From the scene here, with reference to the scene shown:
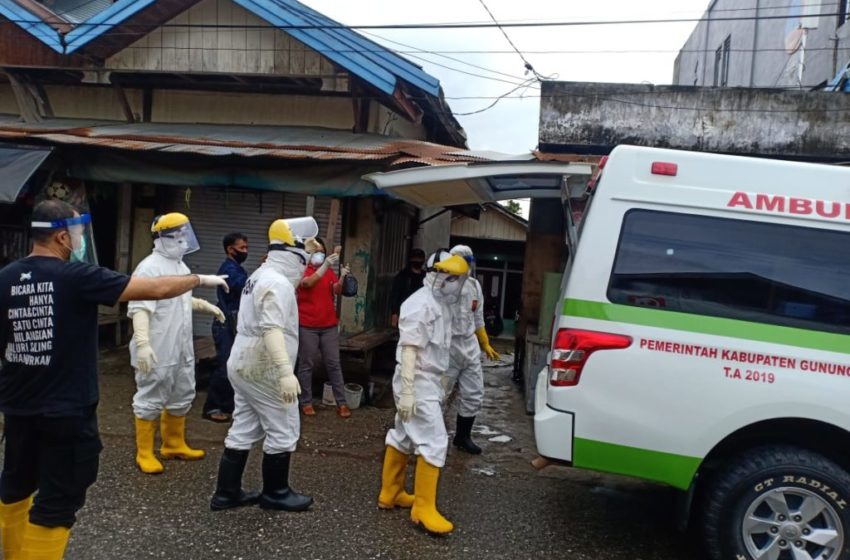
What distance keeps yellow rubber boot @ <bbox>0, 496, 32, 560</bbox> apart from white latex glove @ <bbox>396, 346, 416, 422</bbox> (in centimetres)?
197

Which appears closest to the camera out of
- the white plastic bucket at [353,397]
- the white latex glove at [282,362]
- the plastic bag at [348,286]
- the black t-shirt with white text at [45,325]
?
the black t-shirt with white text at [45,325]

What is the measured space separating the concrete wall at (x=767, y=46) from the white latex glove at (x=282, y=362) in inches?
258

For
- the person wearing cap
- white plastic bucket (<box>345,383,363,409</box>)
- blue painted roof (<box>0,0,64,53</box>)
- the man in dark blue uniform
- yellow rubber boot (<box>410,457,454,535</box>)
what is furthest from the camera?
blue painted roof (<box>0,0,64,53</box>)

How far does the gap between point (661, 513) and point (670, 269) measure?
201cm

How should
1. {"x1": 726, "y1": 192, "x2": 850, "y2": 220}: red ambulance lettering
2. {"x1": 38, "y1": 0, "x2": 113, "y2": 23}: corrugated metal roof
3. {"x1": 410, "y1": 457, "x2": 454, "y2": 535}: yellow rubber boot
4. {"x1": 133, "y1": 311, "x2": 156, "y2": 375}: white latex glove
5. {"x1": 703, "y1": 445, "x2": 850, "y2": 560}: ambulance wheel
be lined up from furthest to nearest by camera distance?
{"x1": 38, "y1": 0, "x2": 113, "y2": 23}: corrugated metal roof < {"x1": 133, "y1": 311, "x2": 156, "y2": 375}: white latex glove < {"x1": 410, "y1": 457, "x2": 454, "y2": 535}: yellow rubber boot < {"x1": 726, "y1": 192, "x2": 850, "y2": 220}: red ambulance lettering < {"x1": 703, "y1": 445, "x2": 850, "y2": 560}: ambulance wheel

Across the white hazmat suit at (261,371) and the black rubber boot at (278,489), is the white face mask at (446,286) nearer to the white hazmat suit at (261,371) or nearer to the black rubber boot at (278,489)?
the white hazmat suit at (261,371)

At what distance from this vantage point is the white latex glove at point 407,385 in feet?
12.8

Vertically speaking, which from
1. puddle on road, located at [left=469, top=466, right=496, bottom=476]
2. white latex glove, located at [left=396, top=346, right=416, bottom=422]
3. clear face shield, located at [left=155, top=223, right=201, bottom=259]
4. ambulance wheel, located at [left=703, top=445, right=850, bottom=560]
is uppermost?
clear face shield, located at [left=155, top=223, right=201, bottom=259]

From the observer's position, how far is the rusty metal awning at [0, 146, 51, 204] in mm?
6812

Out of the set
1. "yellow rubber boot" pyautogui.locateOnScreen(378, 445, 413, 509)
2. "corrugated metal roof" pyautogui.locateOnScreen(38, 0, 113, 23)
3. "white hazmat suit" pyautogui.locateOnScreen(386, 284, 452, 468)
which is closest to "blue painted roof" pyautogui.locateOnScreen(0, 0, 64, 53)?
"corrugated metal roof" pyautogui.locateOnScreen(38, 0, 113, 23)

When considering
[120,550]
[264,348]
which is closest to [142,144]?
[264,348]

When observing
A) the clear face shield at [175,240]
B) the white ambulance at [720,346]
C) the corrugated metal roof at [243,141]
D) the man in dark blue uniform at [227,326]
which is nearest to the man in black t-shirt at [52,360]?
the clear face shield at [175,240]

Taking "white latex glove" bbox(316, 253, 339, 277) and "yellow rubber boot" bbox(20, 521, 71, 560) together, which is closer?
"yellow rubber boot" bbox(20, 521, 71, 560)

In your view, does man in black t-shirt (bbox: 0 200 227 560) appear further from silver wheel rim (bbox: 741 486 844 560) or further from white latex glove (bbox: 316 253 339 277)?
white latex glove (bbox: 316 253 339 277)
